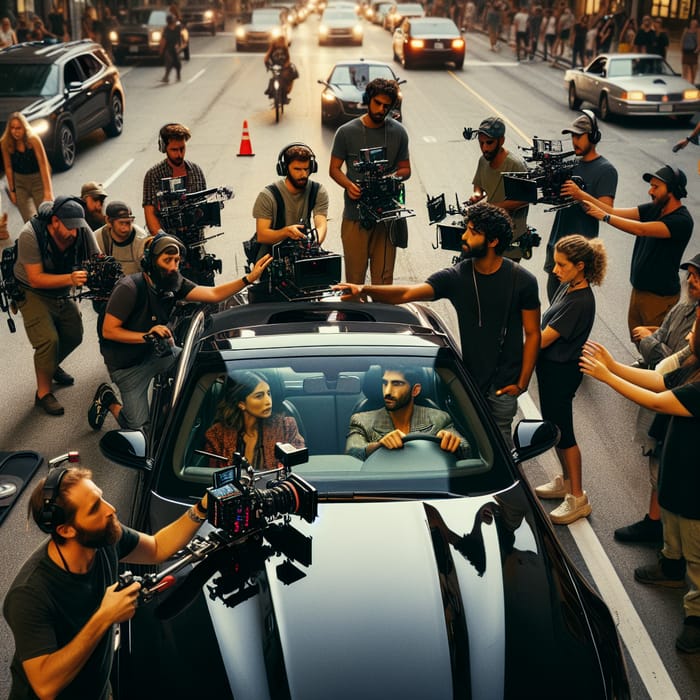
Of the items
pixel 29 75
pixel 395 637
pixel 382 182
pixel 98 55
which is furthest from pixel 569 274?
pixel 98 55

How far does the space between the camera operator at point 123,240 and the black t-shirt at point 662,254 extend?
3.96 metres

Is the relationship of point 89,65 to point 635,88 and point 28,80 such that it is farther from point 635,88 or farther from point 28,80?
point 635,88

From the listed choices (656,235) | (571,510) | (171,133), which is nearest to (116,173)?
(171,133)

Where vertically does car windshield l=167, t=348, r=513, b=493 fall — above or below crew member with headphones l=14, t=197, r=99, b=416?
above

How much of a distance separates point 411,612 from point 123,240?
4.90 metres

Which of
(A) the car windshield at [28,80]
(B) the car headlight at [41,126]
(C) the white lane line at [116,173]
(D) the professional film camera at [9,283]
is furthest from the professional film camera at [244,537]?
(A) the car windshield at [28,80]

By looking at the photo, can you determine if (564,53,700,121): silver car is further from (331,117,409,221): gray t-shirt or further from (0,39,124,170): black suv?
(331,117,409,221): gray t-shirt

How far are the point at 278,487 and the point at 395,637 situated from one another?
751 millimetres

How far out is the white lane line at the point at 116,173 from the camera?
16938 mm

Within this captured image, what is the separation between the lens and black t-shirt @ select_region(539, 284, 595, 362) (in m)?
6.37

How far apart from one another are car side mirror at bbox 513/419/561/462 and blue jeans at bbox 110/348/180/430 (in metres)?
2.78

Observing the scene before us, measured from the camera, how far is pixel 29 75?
1823 cm

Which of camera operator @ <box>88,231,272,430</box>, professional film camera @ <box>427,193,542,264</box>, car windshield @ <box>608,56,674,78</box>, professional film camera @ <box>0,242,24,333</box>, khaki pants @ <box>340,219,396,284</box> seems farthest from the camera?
car windshield @ <box>608,56,674,78</box>

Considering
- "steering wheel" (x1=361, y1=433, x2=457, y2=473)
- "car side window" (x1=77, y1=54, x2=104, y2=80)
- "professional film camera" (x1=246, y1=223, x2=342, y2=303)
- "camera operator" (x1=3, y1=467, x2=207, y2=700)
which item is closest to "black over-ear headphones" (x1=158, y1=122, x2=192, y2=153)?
"professional film camera" (x1=246, y1=223, x2=342, y2=303)
